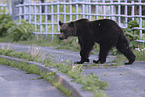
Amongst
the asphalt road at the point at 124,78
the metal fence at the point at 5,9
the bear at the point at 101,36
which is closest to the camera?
the asphalt road at the point at 124,78

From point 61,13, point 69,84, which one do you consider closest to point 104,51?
point 69,84

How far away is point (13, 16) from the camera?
17359mm

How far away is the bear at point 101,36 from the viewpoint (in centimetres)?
853

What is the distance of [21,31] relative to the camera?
14766 mm

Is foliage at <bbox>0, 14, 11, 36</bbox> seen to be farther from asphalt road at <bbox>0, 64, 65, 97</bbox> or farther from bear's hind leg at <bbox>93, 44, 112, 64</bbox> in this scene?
bear's hind leg at <bbox>93, 44, 112, 64</bbox>

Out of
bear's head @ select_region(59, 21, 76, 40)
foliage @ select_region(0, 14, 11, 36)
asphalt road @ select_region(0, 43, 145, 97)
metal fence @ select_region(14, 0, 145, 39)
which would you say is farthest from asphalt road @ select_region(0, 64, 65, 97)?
foliage @ select_region(0, 14, 11, 36)

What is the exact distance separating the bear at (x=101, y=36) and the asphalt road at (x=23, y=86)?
159 centimetres

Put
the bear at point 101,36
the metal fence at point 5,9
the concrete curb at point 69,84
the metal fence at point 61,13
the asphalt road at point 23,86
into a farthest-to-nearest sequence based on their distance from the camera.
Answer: the metal fence at point 5,9 < the metal fence at point 61,13 < the bear at point 101,36 < the asphalt road at point 23,86 < the concrete curb at point 69,84

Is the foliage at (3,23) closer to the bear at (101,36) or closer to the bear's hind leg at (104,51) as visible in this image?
the bear at (101,36)

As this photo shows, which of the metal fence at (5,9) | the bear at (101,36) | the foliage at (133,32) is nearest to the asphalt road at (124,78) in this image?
Answer: the bear at (101,36)

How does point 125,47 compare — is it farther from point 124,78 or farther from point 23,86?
point 23,86

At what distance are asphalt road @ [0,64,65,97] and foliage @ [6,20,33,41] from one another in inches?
255

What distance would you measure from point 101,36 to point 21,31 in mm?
6778

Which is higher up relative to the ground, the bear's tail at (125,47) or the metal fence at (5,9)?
the metal fence at (5,9)
